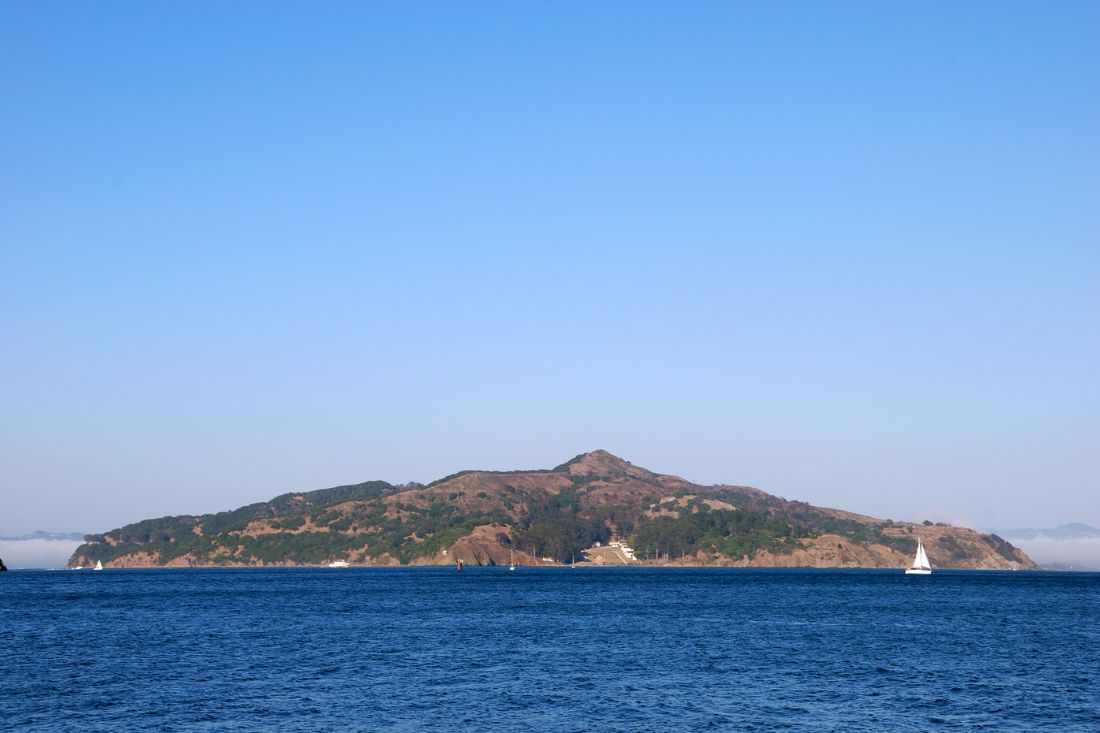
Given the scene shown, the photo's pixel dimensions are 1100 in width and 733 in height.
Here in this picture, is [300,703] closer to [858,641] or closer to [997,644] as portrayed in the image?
[858,641]

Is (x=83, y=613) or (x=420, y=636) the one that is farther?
(x=83, y=613)

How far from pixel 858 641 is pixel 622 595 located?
8965 centimetres

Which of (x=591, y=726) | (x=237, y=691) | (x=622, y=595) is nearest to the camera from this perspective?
(x=591, y=726)

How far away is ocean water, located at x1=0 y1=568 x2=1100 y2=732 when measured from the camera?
A: 60219 millimetres

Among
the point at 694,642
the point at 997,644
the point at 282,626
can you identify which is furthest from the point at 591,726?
the point at 282,626

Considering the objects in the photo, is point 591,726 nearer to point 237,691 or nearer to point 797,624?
point 237,691

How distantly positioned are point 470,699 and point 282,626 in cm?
5630

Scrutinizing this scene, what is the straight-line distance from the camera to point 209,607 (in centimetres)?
15325

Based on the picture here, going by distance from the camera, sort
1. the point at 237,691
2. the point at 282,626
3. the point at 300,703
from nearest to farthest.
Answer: the point at 300,703 < the point at 237,691 < the point at 282,626

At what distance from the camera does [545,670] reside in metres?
79.4

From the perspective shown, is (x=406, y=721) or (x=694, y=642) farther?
(x=694, y=642)

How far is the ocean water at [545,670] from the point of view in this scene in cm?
6022

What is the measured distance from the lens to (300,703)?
6444 centimetres

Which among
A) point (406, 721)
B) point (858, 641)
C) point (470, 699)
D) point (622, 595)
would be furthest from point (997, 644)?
point (622, 595)
